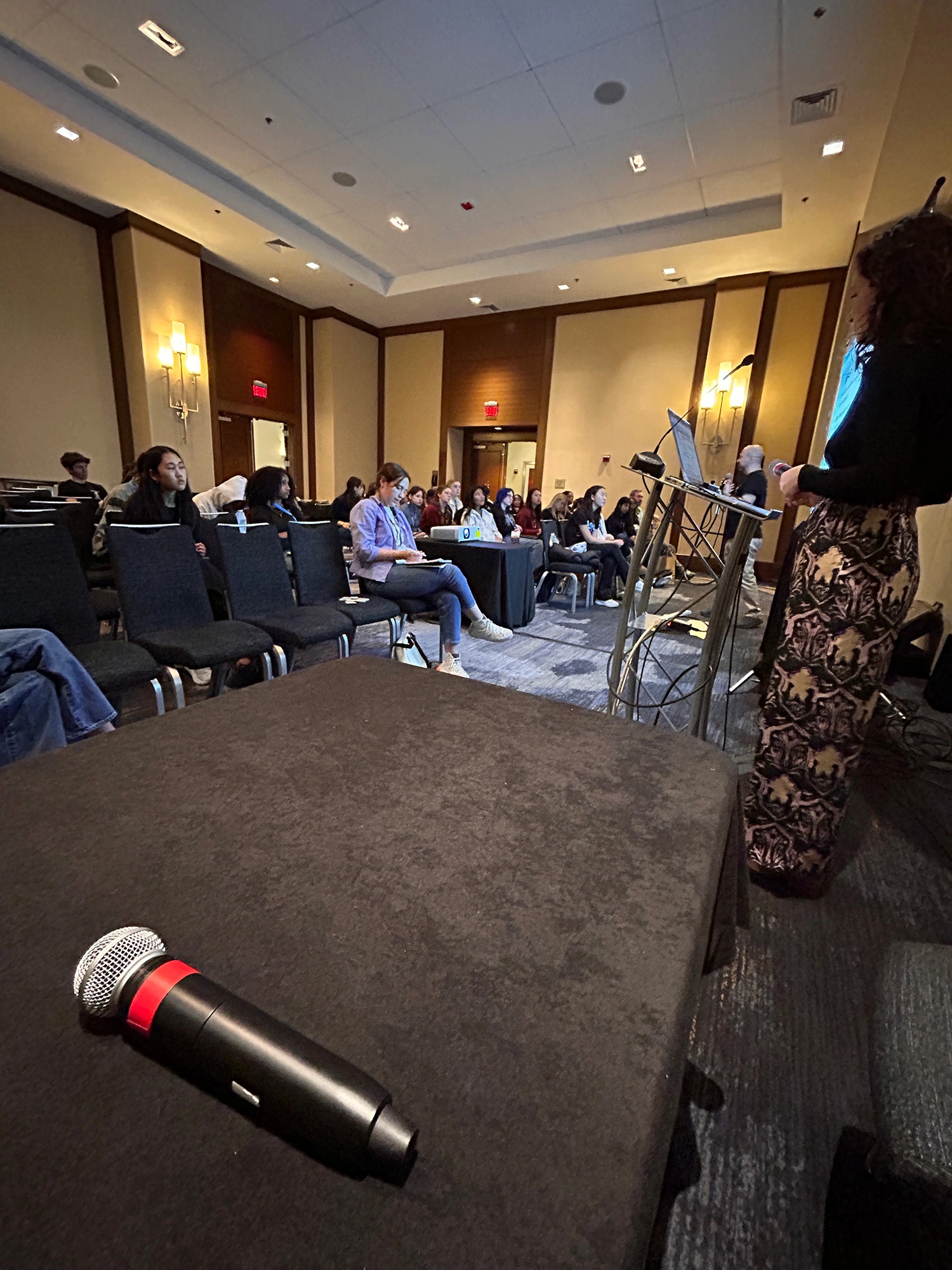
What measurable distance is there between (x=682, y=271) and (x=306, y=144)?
13.6 ft

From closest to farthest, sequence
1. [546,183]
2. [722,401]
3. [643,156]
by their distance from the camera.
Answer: [643,156], [546,183], [722,401]

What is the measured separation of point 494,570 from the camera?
12.3 ft

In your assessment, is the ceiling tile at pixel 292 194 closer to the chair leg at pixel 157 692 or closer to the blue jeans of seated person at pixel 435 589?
the blue jeans of seated person at pixel 435 589

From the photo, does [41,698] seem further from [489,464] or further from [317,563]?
[489,464]

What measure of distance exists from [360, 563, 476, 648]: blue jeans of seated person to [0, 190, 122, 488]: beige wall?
16.7ft

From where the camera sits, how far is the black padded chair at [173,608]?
1.84 meters

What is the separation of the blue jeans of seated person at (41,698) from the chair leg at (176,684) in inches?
9.0

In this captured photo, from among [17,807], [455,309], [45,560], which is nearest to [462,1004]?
[17,807]

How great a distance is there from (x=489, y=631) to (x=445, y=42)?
368 centimetres

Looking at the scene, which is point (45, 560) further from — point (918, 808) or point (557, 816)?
point (918, 808)

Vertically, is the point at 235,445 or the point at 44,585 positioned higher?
the point at 235,445

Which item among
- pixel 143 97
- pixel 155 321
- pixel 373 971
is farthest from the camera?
pixel 155 321

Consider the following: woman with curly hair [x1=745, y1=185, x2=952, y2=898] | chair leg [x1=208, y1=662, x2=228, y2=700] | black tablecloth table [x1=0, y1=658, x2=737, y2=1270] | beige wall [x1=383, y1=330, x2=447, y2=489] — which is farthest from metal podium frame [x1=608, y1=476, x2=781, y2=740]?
beige wall [x1=383, y1=330, x2=447, y2=489]

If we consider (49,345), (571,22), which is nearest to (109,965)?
(571,22)
